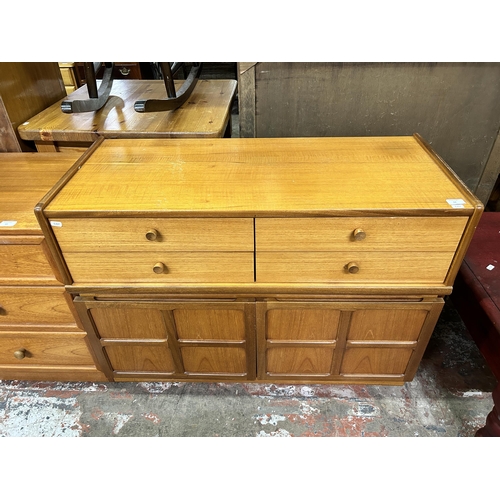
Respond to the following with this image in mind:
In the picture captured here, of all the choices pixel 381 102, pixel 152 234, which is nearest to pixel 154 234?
pixel 152 234

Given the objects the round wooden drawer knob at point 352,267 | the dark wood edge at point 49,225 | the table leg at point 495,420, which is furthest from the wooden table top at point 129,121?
the table leg at point 495,420

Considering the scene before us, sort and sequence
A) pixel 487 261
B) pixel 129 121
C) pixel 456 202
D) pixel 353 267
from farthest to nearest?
pixel 129 121
pixel 487 261
pixel 353 267
pixel 456 202

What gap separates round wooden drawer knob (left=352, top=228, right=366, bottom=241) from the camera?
39.4 inches

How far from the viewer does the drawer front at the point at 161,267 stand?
1092mm

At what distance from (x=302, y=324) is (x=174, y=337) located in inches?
18.6

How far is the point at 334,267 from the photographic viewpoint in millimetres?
1105

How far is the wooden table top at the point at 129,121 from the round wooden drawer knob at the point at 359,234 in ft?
2.18

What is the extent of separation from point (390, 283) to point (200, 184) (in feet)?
2.22

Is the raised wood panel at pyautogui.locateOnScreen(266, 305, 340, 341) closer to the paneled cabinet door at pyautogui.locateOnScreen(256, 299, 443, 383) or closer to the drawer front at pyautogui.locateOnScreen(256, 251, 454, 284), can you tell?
the paneled cabinet door at pyautogui.locateOnScreen(256, 299, 443, 383)

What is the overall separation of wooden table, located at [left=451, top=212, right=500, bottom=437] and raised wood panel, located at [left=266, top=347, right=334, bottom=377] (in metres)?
0.51

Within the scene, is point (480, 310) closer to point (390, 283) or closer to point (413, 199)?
point (390, 283)

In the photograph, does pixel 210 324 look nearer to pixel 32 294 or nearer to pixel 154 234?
pixel 154 234

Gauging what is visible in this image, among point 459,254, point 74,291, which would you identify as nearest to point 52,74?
point 74,291

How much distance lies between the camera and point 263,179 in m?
1.11
